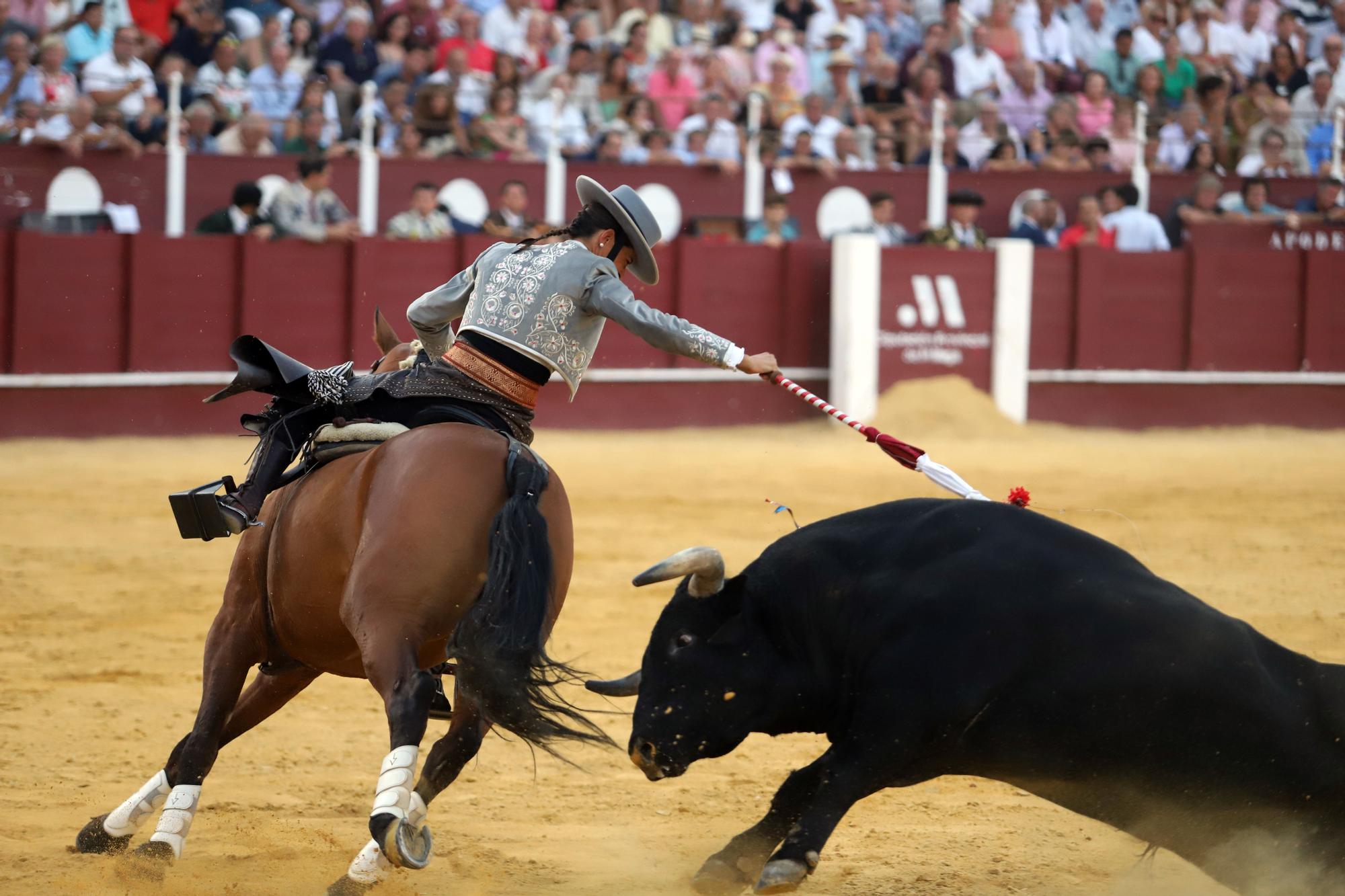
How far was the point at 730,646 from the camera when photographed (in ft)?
9.91

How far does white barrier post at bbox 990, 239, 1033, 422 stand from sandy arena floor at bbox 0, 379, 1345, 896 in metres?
1.29

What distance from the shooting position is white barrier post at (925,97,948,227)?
11922 mm

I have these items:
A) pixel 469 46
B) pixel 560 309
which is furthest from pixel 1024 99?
pixel 560 309

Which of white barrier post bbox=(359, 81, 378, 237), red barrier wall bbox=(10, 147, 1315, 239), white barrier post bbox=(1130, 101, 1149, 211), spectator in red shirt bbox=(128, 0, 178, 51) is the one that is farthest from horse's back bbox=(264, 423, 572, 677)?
white barrier post bbox=(1130, 101, 1149, 211)

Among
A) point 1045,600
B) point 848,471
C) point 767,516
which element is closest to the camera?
point 1045,600

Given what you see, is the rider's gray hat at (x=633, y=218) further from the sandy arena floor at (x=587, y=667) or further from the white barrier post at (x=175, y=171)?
the white barrier post at (x=175, y=171)

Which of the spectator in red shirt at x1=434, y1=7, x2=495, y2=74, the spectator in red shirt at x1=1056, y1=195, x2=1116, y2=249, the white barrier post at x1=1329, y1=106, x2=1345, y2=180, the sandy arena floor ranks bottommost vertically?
the sandy arena floor

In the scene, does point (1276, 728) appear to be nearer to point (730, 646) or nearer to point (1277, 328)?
point (730, 646)

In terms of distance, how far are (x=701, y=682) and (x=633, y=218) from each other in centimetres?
112

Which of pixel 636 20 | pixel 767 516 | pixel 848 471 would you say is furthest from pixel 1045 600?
pixel 636 20

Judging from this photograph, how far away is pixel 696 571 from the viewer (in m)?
2.95

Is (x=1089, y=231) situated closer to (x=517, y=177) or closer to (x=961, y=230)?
(x=961, y=230)

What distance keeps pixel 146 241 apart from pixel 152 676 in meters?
5.34

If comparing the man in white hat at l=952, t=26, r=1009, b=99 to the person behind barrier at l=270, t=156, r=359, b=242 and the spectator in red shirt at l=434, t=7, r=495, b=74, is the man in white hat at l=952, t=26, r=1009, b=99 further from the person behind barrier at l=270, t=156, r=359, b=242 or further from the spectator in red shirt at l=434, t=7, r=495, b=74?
the person behind barrier at l=270, t=156, r=359, b=242
